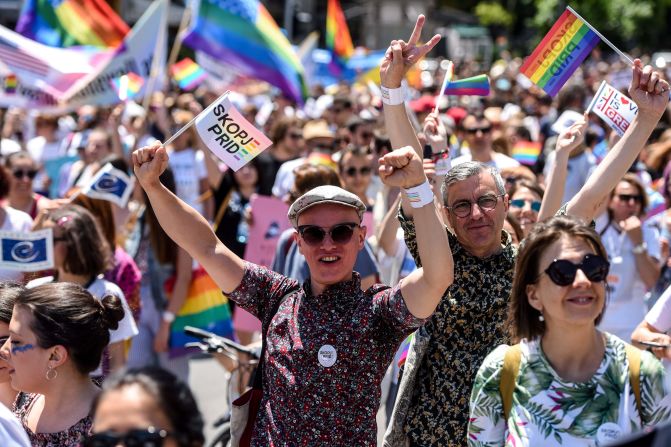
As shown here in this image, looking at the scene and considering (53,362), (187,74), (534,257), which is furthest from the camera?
(187,74)

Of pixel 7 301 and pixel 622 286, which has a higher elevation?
pixel 7 301

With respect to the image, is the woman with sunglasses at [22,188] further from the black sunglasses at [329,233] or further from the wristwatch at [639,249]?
the black sunglasses at [329,233]

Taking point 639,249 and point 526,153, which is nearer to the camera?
point 639,249

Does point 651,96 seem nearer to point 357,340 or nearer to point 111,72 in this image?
point 357,340

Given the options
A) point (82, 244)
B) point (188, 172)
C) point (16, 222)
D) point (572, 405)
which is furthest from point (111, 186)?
point (572, 405)

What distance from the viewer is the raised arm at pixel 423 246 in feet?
11.8

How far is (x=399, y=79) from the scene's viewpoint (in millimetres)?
4293

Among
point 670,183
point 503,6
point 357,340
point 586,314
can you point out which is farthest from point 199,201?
point 503,6

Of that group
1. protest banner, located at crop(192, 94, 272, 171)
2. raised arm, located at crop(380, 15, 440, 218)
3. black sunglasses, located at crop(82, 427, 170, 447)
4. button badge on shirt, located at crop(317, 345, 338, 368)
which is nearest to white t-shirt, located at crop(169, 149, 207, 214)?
protest banner, located at crop(192, 94, 272, 171)

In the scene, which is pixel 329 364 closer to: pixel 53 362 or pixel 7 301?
pixel 53 362

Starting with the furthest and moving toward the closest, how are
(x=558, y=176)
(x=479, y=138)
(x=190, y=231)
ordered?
(x=479, y=138) → (x=558, y=176) → (x=190, y=231)

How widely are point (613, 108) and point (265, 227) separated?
3.49m

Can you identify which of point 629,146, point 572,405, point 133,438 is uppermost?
point 629,146

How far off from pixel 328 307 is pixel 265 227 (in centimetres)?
410
